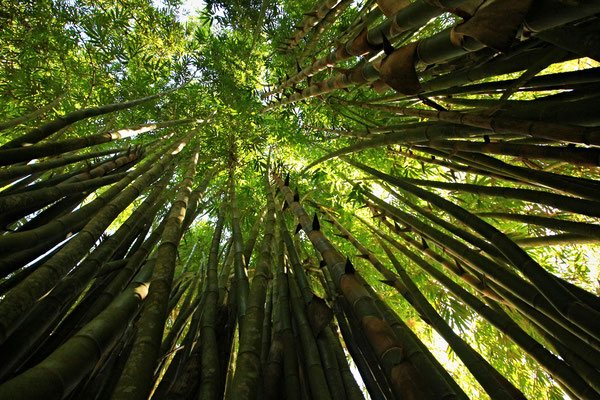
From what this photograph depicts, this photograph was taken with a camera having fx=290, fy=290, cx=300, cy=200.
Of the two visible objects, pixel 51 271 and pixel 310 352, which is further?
pixel 310 352

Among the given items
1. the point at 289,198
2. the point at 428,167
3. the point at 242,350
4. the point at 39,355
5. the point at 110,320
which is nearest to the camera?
the point at 110,320

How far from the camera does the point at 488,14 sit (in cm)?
73

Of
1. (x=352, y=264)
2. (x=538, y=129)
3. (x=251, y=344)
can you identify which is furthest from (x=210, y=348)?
(x=538, y=129)

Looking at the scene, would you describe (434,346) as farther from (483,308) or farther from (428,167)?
(483,308)

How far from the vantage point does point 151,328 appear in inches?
40.0

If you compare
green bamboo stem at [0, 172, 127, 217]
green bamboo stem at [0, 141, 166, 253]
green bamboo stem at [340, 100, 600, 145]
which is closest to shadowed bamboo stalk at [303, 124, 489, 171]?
green bamboo stem at [340, 100, 600, 145]

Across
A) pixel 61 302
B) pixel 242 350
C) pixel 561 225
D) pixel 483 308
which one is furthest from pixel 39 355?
pixel 561 225

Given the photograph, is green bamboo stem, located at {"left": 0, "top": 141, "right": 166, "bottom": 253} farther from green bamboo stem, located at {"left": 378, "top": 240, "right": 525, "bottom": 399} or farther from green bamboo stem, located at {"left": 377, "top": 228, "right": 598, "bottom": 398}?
green bamboo stem, located at {"left": 377, "top": 228, "right": 598, "bottom": 398}

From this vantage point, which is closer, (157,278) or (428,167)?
(157,278)

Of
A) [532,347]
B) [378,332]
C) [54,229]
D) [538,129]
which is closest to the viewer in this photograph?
[378,332]

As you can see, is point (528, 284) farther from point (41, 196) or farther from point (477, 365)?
point (41, 196)

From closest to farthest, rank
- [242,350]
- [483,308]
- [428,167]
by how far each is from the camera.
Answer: [242,350] < [483,308] < [428,167]

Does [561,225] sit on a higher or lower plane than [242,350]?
higher

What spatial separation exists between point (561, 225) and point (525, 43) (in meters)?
0.89
